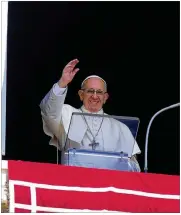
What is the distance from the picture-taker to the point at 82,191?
18.5 ft

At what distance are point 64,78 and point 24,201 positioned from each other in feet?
3.98

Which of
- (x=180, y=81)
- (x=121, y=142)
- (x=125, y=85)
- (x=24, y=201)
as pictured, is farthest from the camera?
(x=125, y=85)

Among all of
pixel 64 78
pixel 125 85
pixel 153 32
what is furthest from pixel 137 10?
pixel 64 78

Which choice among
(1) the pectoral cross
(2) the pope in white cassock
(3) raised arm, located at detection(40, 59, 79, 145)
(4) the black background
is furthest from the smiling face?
(4) the black background

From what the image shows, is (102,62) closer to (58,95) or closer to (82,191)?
(58,95)

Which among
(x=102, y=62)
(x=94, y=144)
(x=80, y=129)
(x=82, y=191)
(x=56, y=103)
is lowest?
(x=82, y=191)

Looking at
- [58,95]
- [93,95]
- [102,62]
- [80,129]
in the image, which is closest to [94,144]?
[80,129]

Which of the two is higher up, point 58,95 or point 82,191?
point 58,95

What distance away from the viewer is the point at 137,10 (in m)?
8.17

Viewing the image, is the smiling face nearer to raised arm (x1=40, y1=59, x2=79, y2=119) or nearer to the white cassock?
the white cassock

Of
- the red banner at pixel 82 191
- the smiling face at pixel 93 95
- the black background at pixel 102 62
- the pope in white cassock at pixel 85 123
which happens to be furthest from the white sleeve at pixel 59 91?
the black background at pixel 102 62

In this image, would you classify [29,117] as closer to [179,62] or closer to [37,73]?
[37,73]

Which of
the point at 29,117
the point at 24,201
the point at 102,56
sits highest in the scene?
the point at 102,56

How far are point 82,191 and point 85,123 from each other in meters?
0.73
